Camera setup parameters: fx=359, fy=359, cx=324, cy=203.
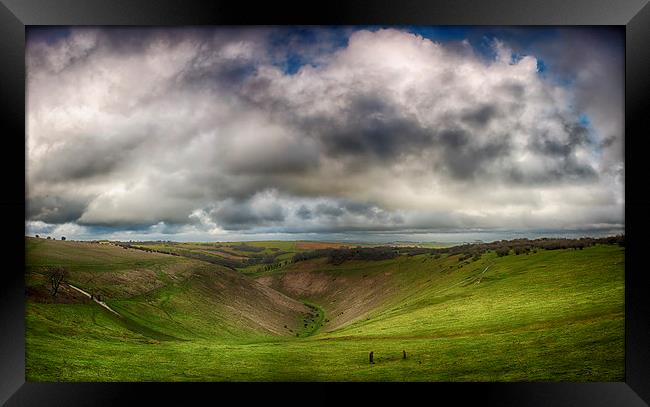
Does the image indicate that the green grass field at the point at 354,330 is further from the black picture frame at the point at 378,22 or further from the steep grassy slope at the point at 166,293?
the black picture frame at the point at 378,22

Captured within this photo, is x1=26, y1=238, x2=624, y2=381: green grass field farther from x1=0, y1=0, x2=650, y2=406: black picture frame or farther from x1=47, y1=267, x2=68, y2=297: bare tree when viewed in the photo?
x1=0, y1=0, x2=650, y2=406: black picture frame

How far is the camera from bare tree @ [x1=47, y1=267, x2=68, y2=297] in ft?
78.9

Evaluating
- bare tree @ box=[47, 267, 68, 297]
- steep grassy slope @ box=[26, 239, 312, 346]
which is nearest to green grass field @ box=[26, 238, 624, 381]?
steep grassy slope @ box=[26, 239, 312, 346]

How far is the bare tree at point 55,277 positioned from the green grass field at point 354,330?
51 cm

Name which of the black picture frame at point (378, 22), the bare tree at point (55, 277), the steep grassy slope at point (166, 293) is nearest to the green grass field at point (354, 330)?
the steep grassy slope at point (166, 293)

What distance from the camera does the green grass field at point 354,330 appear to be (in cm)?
1697

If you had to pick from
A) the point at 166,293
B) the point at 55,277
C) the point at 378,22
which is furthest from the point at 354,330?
the point at 378,22

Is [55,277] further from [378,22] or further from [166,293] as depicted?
[378,22]

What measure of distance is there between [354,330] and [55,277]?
22700 mm

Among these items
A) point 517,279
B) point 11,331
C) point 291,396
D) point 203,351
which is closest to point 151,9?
point 11,331

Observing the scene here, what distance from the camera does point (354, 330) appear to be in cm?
3062

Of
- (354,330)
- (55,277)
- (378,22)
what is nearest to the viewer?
(378,22)

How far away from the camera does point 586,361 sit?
51.4 ft

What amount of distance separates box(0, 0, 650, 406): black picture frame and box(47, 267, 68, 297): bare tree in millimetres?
12389
